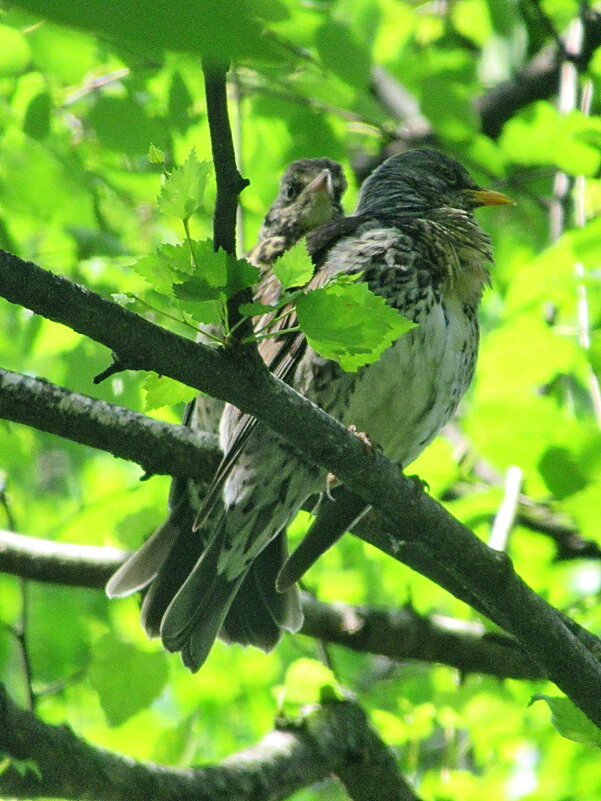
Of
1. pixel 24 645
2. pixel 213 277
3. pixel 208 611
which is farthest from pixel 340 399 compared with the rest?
pixel 213 277

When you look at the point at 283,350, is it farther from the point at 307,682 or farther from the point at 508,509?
the point at 307,682

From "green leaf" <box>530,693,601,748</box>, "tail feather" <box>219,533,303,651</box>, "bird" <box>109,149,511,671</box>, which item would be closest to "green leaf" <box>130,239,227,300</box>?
"green leaf" <box>530,693,601,748</box>

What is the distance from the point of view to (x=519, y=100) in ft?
21.9

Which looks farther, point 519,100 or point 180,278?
point 519,100

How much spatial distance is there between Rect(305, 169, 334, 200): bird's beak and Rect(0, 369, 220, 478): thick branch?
A: 207 centimetres

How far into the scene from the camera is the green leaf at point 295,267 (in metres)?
1.89

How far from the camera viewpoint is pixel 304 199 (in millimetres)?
5160

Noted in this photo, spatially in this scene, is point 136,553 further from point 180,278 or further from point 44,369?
point 180,278

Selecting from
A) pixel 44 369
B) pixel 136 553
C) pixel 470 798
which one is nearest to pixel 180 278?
pixel 136 553

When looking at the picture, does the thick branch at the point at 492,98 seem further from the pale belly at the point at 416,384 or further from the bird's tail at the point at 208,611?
the bird's tail at the point at 208,611

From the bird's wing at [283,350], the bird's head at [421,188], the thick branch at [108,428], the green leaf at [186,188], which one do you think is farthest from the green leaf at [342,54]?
the green leaf at [186,188]

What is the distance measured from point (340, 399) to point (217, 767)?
4.29 feet

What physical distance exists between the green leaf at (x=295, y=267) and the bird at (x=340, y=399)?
1.36 meters

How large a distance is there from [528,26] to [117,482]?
394cm
